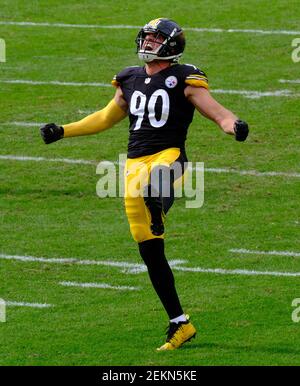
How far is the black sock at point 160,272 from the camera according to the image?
816 cm

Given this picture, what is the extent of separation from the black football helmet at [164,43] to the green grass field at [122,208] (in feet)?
5.78

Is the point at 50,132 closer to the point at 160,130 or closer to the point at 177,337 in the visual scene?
the point at 160,130

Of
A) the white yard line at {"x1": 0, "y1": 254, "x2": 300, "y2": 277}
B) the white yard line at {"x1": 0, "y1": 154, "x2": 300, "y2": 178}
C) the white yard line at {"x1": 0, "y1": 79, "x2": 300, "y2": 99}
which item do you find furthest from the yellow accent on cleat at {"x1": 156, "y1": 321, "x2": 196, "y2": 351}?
the white yard line at {"x1": 0, "y1": 79, "x2": 300, "y2": 99}

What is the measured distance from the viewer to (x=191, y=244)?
35.2 ft

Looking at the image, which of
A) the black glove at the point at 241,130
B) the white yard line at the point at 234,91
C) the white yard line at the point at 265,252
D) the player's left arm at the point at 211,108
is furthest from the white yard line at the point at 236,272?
the white yard line at the point at 234,91

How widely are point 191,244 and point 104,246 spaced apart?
0.71 m

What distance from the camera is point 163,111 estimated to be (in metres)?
8.34

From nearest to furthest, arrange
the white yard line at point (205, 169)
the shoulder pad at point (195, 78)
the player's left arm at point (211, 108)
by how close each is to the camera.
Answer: the player's left arm at point (211, 108) → the shoulder pad at point (195, 78) → the white yard line at point (205, 169)

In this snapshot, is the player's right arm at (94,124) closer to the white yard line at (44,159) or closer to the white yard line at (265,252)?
the white yard line at (265,252)

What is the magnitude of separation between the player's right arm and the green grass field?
48.8 inches

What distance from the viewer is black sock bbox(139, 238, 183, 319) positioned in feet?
26.8

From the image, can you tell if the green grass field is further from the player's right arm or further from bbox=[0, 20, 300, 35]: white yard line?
the player's right arm

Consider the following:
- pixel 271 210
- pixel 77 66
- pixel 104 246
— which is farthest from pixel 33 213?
pixel 77 66

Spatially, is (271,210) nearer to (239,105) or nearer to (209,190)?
(209,190)
